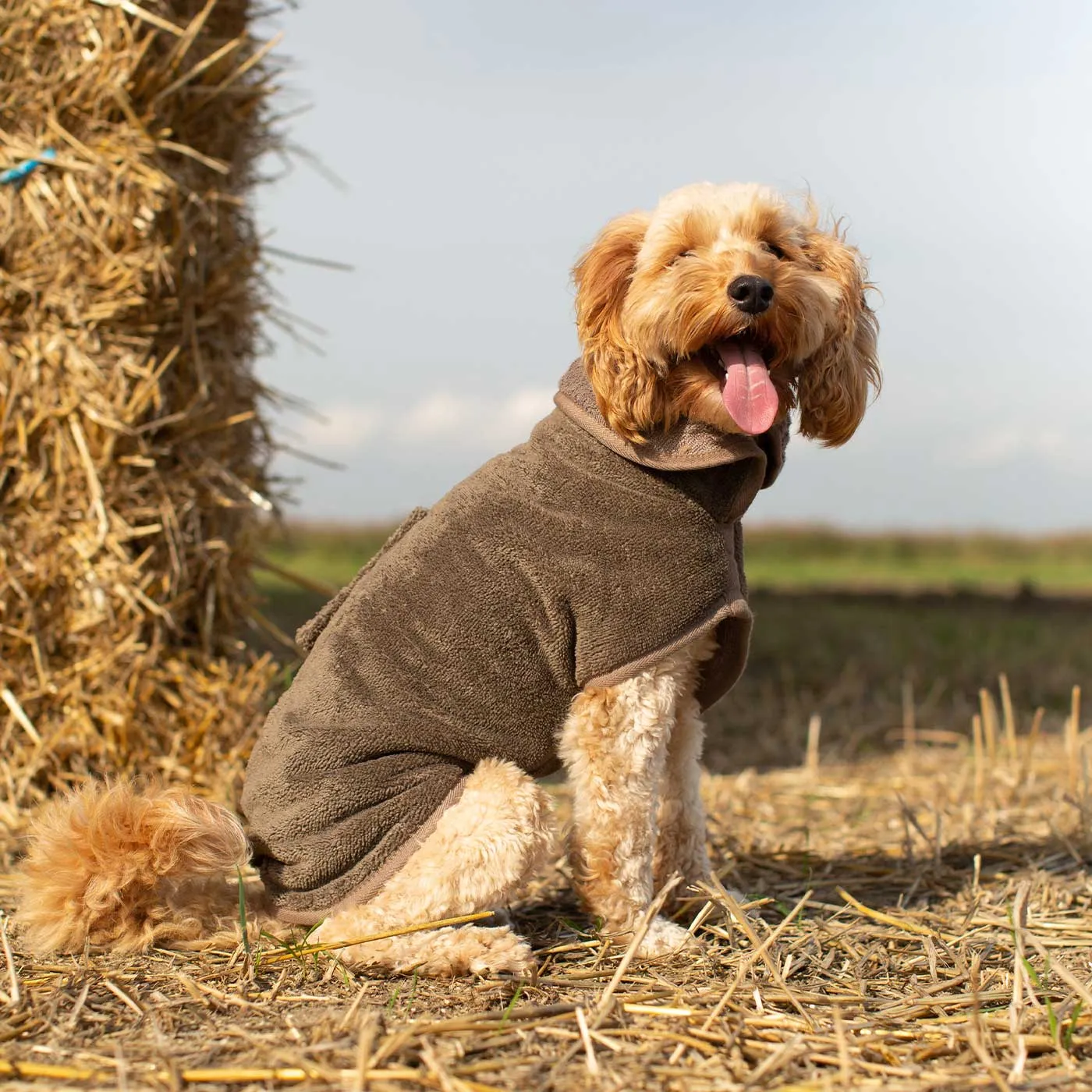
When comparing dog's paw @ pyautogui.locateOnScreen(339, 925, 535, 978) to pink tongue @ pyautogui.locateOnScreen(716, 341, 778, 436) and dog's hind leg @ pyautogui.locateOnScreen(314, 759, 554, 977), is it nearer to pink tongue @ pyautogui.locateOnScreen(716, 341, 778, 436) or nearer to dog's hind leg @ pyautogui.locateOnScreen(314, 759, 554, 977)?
dog's hind leg @ pyautogui.locateOnScreen(314, 759, 554, 977)

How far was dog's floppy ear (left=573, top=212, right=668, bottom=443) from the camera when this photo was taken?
125 inches

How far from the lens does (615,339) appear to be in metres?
3.20

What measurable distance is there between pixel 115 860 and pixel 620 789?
4.82 feet

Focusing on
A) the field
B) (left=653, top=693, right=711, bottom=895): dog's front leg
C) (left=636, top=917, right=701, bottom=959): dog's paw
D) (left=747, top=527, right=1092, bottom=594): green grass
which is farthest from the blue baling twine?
(left=747, top=527, right=1092, bottom=594): green grass

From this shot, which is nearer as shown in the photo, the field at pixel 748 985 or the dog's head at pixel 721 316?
the field at pixel 748 985

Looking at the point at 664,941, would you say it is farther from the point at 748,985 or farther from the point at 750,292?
the point at 750,292

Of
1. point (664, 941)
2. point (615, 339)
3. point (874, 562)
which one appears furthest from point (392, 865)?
point (874, 562)

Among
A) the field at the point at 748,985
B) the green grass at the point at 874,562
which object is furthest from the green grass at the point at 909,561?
the field at the point at 748,985

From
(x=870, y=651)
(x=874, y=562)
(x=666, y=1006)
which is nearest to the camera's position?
(x=666, y=1006)

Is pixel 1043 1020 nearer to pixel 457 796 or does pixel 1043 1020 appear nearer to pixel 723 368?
pixel 457 796

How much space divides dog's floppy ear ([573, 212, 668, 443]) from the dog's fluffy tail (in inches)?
65.1

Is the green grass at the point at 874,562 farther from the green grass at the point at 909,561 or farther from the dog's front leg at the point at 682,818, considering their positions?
the dog's front leg at the point at 682,818

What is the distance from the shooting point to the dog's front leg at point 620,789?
129 inches

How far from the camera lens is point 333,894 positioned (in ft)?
10.5
